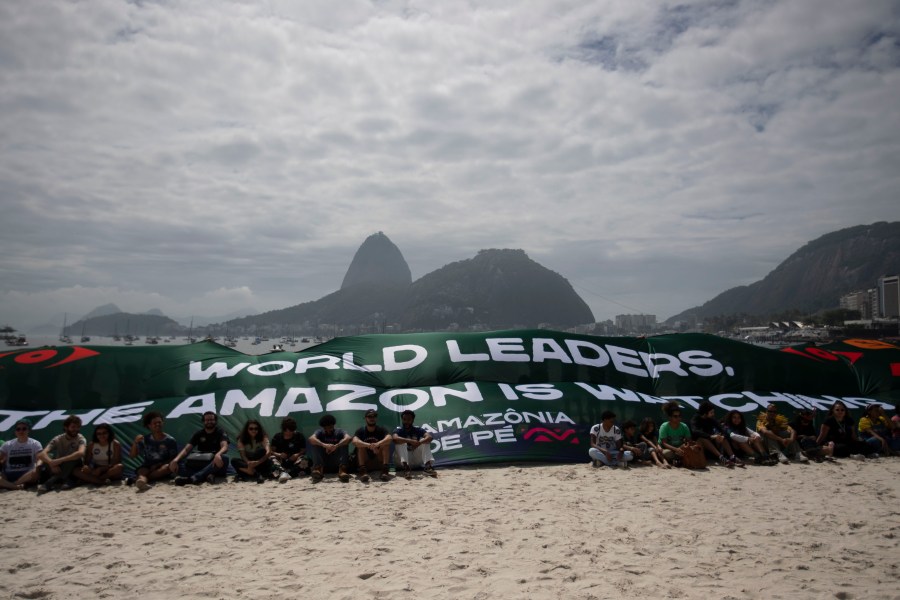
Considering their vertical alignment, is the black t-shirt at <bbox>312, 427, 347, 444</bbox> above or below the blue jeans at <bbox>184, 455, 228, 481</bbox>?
above

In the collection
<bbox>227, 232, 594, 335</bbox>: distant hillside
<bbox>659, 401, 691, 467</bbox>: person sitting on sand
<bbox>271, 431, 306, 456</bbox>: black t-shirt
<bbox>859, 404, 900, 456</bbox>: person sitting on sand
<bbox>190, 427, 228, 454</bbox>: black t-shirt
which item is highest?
<bbox>227, 232, 594, 335</bbox>: distant hillside

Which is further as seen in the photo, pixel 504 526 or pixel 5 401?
pixel 5 401

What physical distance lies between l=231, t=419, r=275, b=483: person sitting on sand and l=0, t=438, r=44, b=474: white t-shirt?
2.68m

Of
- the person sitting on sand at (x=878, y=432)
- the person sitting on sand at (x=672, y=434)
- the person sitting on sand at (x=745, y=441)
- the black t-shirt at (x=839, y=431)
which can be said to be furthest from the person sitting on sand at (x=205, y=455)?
the person sitting on sand at (x=878, y=432)

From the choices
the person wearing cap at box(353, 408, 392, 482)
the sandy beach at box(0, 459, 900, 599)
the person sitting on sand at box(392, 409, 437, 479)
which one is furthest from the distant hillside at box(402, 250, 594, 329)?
the sandy beach at box(0, 459, 900, 599)

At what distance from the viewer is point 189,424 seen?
8.61 metres

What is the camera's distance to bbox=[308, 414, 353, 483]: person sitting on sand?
805 centimetres

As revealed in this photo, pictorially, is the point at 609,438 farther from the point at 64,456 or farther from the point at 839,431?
the point at 64,456

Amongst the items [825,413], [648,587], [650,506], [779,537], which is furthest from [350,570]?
[825,413]

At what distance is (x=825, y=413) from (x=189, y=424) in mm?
11847

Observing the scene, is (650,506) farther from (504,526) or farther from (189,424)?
(189,424)

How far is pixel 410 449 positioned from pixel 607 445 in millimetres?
3215

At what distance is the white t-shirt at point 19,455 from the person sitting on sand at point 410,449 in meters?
5.07

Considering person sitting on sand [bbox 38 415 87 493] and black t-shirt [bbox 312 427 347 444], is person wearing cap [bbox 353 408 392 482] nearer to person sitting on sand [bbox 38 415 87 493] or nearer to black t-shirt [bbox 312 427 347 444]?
black t-shirt [bbox 312 427 347 444]
